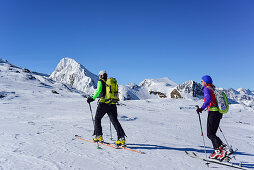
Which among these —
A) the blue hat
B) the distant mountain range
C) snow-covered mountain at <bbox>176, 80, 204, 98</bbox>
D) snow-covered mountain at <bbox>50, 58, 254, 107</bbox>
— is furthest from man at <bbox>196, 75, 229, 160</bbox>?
snow-covered mountain at <bbox>176, 80, 204, 98</bbox>

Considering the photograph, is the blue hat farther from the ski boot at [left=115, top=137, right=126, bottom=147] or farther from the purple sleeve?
the ski boot at [left=115, top=137, right=126, bottom=147]

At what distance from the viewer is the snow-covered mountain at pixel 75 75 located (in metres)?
128

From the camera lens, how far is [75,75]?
141 m

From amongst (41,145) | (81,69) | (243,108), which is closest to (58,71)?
(81,69)

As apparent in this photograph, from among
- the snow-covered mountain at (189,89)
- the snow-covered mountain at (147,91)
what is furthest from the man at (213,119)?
the snow-covered mountain at (147,91)

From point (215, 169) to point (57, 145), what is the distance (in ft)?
13.9

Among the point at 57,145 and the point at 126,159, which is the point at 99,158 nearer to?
the point at 126,159

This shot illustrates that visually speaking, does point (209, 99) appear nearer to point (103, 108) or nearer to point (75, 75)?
point (103, 108)

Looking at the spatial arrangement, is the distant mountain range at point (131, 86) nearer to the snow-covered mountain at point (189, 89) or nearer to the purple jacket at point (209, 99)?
the snow-covered mountain at point (189, 89)

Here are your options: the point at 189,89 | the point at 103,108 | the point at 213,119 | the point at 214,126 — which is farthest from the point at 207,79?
the point at 189,89

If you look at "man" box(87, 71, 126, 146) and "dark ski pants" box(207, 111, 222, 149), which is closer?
"dark ski pants" box(207, 111, 222, 149)

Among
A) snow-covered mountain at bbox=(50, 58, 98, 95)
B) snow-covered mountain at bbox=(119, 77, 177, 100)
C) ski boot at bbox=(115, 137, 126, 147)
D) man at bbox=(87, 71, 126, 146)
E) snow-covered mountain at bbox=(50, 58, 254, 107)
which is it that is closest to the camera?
ski boot at bbox=(115, 137, 126, 147)

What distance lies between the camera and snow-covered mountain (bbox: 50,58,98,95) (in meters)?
128

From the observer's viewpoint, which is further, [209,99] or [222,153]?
[209,99]
